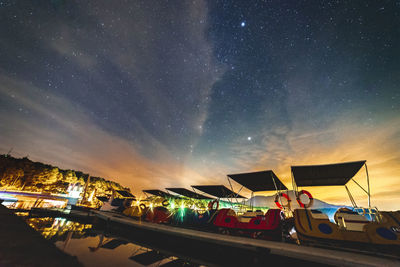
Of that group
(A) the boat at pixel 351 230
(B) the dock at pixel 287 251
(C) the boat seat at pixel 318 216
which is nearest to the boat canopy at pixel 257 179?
(C) the boat seat at pixel 318 216

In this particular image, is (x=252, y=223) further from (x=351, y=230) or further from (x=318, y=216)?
(x=351, y=230)

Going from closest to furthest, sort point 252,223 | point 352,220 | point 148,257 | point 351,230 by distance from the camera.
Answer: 1. point 148,257
2. point 351,230
3. point 352,220
4. point 252,223

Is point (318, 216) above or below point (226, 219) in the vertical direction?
above

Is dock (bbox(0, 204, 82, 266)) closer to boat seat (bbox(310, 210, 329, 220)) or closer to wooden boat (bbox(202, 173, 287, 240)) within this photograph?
wooden boat (bbox(202, 173, 287, 240))

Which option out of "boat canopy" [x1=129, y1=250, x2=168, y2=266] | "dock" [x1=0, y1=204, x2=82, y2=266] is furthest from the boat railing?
"dock" [x1=0, y1=204, x2=82, y2=266]

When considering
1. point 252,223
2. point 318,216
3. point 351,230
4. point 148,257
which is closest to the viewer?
point 148,257

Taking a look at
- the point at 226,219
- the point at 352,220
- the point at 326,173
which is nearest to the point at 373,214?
the point at 352,220

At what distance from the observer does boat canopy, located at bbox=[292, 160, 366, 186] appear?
6711mm

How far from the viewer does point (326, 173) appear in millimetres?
7609

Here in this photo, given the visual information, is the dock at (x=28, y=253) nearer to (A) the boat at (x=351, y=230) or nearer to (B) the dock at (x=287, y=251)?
(B) the dock at (x=287, y=251)

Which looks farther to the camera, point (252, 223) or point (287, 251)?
point (252, 223)

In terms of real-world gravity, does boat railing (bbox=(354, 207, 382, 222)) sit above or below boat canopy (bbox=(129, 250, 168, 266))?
above

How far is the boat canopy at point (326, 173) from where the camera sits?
6.71 meters

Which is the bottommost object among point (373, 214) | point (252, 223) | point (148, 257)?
point (148, 257)
